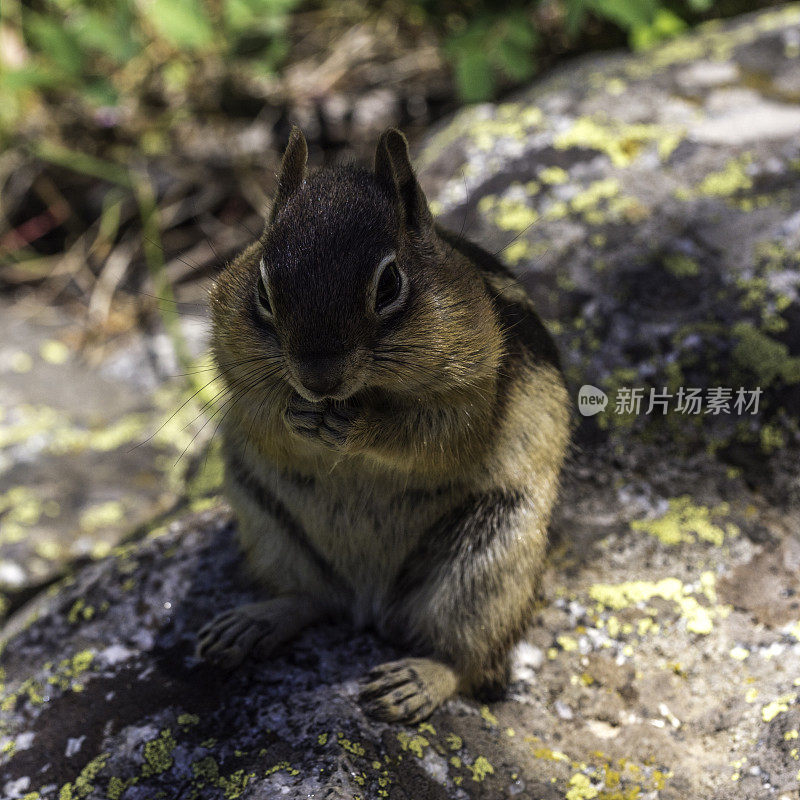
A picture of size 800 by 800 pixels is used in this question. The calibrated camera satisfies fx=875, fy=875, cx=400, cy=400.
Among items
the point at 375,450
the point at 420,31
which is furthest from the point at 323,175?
the point at 420,31

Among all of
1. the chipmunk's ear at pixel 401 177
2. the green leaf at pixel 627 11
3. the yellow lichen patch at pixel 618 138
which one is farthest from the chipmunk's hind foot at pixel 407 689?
the green leaf at pixel 627 11

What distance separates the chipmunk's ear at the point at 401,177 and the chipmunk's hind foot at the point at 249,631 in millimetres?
1128

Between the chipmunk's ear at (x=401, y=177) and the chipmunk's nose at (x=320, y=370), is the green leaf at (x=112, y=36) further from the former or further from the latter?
the chipmunk's nose at (x=320, y=370)

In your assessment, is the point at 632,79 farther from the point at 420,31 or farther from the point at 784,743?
the point at 784,743

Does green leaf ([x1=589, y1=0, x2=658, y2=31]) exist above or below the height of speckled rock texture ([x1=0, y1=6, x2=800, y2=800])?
above

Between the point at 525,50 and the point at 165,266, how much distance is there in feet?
7.49

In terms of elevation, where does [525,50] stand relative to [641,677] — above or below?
above

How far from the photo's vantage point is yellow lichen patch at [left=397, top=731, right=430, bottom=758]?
215cm

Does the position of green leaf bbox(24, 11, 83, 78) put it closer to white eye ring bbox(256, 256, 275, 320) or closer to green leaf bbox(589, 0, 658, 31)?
green leaf bbox(589, 0, 658, 31)

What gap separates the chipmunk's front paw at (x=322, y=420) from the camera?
6.91 feet

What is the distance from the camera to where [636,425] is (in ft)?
9.68

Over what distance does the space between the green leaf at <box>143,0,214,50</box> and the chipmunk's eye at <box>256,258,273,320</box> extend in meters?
2.98

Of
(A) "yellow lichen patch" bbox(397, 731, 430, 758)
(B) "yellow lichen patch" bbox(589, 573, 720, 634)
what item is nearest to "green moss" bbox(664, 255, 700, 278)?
(B) "yellow lichen patch" bbox(589, 573, 720, 634)

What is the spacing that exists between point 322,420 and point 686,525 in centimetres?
132
